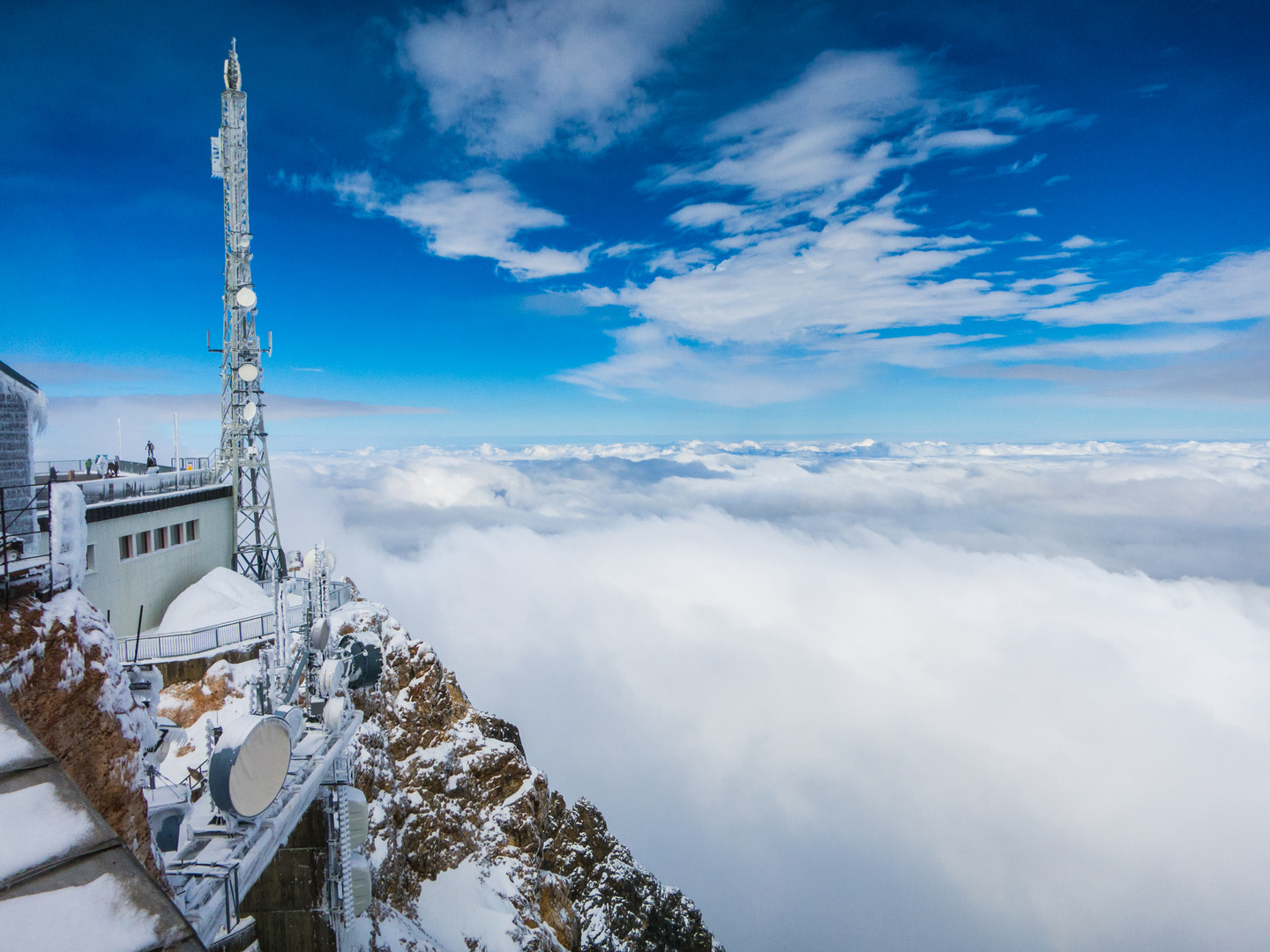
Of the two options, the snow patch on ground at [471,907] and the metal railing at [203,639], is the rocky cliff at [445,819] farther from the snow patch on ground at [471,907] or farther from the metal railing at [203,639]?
the metal railing at [203,639]

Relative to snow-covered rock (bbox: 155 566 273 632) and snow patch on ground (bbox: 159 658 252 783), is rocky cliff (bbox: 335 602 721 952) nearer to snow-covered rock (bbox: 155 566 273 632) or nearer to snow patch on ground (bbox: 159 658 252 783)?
snow-covered rock (bbox: 155 566 273 632)

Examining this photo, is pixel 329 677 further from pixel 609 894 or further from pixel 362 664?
pixel 609 894

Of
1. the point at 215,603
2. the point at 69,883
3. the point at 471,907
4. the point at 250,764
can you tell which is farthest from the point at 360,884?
the point at 215,603

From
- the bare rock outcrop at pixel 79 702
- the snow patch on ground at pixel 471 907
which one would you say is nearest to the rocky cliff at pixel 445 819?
the snow patch on ground at pixel 471 907

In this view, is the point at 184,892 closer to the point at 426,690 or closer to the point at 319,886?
the point at 319,886

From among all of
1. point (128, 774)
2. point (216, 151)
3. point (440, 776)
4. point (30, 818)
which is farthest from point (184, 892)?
point (216, 151)

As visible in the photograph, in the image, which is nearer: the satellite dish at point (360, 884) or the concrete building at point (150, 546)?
the satellite dish at point (360, 884)
